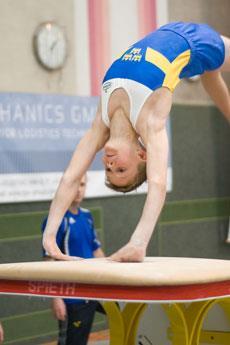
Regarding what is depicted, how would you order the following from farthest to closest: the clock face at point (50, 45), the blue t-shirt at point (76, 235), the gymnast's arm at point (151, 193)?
the clock face at point (50, 45)
the blue t-shirt at point (76, 235)
the gymnast's arm at point (151, 193)

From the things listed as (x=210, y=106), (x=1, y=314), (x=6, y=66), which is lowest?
(x=1, y=314)

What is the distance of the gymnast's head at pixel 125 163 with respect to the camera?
10.1ft

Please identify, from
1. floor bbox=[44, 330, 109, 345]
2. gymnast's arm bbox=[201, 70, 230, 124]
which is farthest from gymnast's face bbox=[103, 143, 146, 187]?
floor bbox=[44, 330, 109, 345]

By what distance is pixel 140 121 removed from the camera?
3119mm

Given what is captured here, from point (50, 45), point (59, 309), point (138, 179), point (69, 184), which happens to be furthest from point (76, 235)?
point (50, 45)

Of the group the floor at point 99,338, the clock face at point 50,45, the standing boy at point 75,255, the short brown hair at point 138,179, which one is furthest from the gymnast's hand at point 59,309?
the clock face at point 50,45

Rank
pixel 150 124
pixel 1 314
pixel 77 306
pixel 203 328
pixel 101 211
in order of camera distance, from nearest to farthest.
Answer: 1. pixel 150 124
2. pixel 203 328
3. pixel 77 306
4. pixel 1 314
5. pixel 101 211

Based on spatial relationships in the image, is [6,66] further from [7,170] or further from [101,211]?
[101,211]

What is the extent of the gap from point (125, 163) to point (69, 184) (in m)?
0.32

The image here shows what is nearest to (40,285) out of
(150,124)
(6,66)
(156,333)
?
(150,124)

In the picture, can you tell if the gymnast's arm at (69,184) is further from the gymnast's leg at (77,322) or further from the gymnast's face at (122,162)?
the gymnast's leg at (77,322)

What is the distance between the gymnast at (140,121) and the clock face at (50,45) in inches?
101

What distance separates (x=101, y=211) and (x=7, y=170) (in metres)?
1.11

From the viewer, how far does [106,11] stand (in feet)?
21.0
